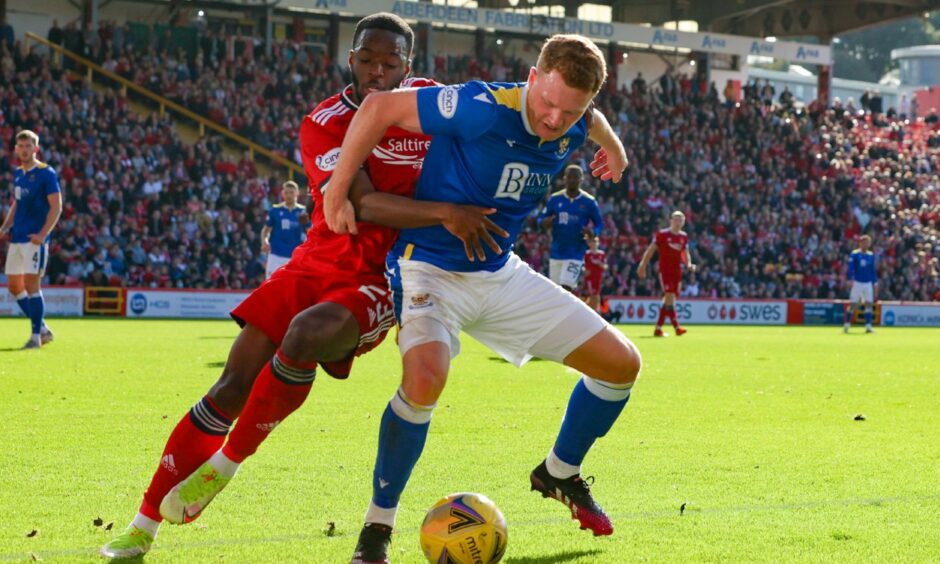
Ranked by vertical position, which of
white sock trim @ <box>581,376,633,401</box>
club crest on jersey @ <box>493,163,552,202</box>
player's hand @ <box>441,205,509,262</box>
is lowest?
white sock trim @ <box>581,376,633,401</box>

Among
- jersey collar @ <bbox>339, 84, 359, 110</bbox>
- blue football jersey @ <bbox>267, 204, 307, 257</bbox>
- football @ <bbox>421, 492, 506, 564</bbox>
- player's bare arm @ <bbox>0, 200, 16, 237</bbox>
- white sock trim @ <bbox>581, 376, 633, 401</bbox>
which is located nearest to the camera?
football @ <bbox>421, 492, 506, 564</bbox>

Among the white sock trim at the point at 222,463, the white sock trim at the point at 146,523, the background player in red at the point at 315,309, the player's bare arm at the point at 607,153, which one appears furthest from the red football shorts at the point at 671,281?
the white sock trim at the point at 146,523

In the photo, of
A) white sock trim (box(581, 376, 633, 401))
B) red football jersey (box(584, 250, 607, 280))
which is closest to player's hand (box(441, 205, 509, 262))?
white sock trim (box(581, 376, 633, 401))

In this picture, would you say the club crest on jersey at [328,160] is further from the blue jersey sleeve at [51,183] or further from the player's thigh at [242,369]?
the blue jersey sleeve at [51,183]

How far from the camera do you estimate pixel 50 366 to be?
12.6 meters

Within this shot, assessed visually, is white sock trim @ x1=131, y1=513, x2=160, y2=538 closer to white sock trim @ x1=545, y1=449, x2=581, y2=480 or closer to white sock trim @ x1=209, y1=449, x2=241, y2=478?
white sock trim @ x1=209, y1=449, x2=241, y2=478

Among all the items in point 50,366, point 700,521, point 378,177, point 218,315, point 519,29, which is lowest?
point 218,315

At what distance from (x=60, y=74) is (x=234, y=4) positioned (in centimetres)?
731

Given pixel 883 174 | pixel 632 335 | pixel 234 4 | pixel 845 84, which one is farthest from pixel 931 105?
pixel 632 335

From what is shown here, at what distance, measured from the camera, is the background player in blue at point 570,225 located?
17250mm

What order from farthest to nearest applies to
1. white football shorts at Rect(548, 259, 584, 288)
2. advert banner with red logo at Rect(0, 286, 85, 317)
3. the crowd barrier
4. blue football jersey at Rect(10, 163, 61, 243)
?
the crowd barrier, advert banner with red logo at Rect(0, 286, 85, 317), white football shorts at Rect(548, 259, 584, 288), blue football jersey at Rect(10, 163, 61, 243)

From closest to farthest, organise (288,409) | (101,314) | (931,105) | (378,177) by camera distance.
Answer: (288,409) → (378,177) → (101,314) → (931,105)

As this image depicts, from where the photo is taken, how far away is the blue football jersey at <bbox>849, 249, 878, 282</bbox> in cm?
3011

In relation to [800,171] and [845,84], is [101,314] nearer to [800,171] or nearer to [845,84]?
[800,171]
